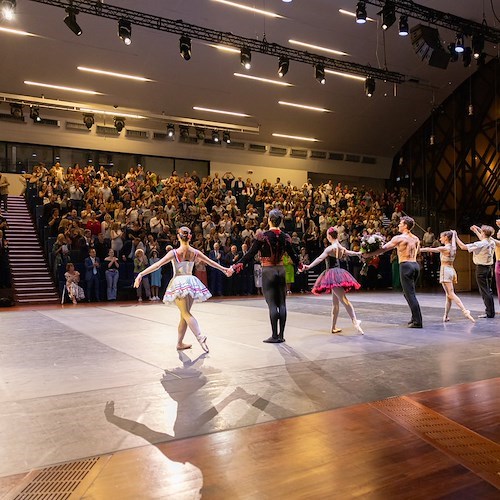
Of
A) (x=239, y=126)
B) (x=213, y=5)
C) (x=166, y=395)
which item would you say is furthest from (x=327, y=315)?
(x=239, y=126)

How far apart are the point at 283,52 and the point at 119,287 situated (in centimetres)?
969

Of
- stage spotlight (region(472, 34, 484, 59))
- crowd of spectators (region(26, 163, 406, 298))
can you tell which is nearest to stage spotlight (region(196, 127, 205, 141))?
crowd of spectators (region(26, 163, 406, 298))

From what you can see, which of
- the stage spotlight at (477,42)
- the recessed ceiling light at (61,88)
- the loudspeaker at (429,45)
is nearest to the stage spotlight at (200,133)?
the recessed ceiling light at (61,88)

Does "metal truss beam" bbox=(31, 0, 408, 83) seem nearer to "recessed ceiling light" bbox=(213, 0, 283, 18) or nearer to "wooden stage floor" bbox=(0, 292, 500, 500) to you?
"recessed ceiling light" bbox=(213, 0, 283, 18)

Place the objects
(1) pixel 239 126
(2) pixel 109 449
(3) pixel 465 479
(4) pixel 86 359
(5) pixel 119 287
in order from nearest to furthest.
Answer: (3) pixel 465 479 → (2) pixel 109 449 → (4) pixel 86 359 → (5) pixel 119 287 → (1) pixel 239 126

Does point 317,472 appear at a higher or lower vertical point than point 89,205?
lower

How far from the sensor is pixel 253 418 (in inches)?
149

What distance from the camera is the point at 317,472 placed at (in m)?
2.85

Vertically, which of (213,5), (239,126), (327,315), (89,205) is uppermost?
(213,5)

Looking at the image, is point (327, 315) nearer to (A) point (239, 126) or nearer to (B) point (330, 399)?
(B) point (330, 399)

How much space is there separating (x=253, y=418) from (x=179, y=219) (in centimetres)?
1451

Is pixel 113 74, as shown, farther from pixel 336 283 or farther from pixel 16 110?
pixel 336 283

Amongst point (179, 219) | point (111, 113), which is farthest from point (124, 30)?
point (111, 113)

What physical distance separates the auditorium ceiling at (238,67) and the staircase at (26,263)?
5627 mm
